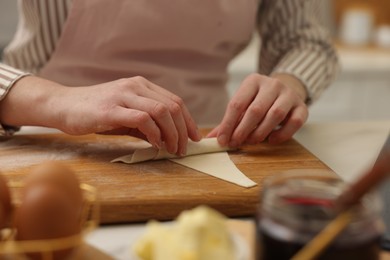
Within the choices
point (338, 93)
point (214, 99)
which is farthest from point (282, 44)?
point (338, 93)

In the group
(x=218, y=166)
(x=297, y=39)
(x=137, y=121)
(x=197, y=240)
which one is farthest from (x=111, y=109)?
(x=297, y=39)

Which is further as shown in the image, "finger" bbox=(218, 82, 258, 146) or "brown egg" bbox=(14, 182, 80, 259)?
"finger" bbox=(218, 82, 258, 146)

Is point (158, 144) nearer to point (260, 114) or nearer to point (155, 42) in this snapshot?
point (260, 114)

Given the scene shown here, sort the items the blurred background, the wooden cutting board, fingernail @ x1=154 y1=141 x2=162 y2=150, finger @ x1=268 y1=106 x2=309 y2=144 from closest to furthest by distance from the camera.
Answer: the wooden cutting board
fingernail @ x1=154 y1=141 x2=162 y2=150
finger @ x1=268 y1=106 x2=309 y2=144
the blurred background

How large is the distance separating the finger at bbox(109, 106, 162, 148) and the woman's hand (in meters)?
0.12

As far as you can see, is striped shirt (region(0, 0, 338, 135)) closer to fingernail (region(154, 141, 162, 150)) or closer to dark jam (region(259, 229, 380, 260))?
fingernail (region(154, 141, 162, 150))

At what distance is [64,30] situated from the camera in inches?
38.3

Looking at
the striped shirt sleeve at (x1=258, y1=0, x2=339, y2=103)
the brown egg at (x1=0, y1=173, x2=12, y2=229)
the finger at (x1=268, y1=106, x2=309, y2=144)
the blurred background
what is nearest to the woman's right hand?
the finger at (x1=268, y1=106, x2=309, y2=144)

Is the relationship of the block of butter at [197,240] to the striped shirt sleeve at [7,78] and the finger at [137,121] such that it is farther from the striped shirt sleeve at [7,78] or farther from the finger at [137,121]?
the striped shirt sleeve at [7,78]

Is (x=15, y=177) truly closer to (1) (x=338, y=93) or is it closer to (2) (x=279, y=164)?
(2) (x=279, y=164)

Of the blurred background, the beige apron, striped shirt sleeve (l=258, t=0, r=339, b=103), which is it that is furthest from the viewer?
the blurred background

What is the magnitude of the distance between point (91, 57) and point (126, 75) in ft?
0.21

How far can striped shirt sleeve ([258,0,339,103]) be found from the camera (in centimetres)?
108

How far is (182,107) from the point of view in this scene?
749 millimetres
